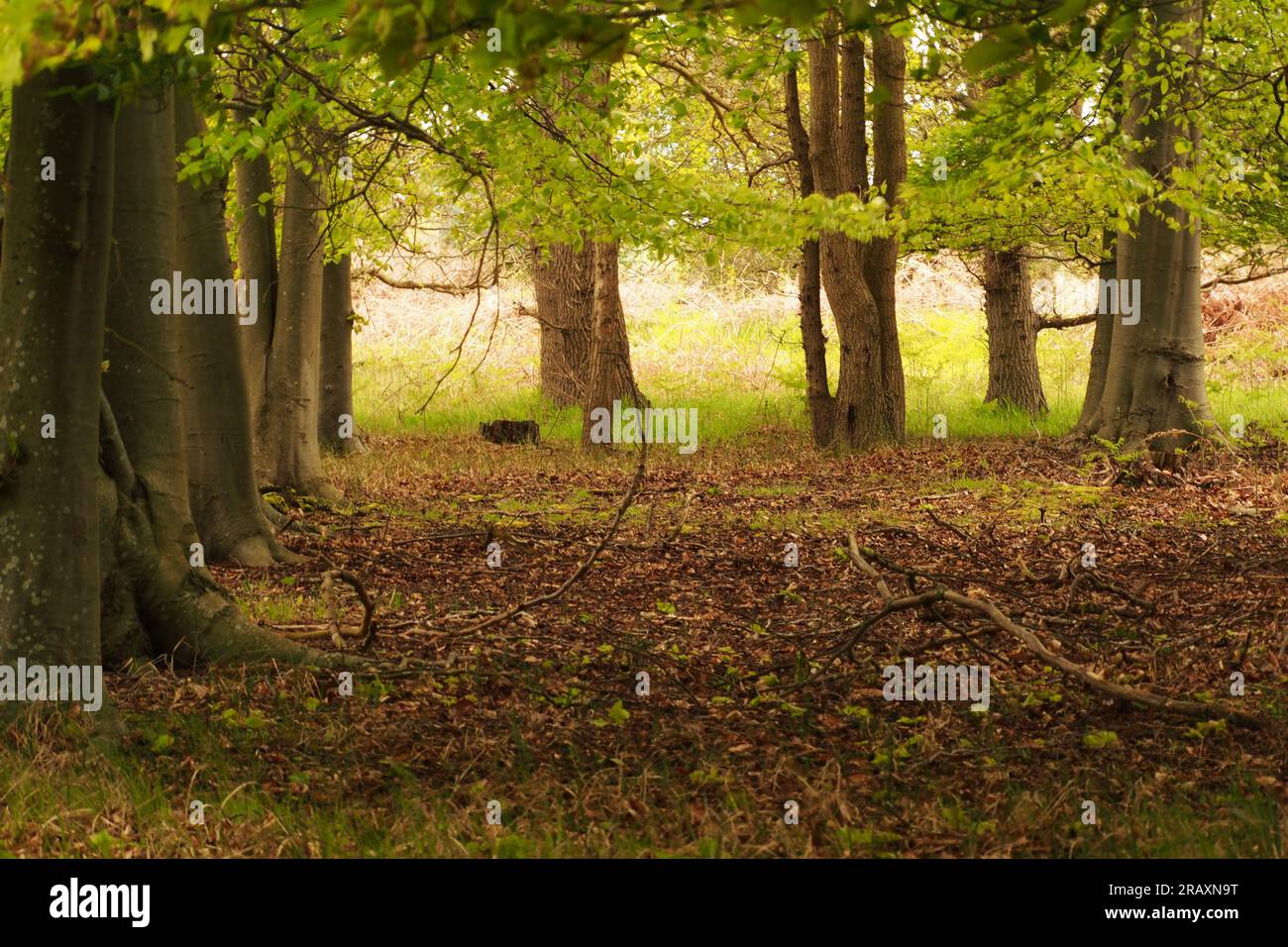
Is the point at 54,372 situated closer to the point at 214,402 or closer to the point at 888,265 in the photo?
the point at 214,402

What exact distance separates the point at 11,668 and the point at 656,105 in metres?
14.9

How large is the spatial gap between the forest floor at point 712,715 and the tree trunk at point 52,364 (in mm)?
568

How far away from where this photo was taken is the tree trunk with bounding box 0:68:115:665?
477cm

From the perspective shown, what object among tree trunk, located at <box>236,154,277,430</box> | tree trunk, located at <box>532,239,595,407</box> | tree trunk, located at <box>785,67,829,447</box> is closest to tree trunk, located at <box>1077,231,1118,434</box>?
tree trunk, located at <box>785,67,829,447</box>

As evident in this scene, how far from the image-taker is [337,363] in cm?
1479

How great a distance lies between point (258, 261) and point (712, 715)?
292 inches

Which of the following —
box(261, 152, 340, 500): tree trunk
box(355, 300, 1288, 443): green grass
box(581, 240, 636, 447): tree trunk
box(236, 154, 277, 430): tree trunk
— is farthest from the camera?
box(355, 300, 1288, 443): green grass

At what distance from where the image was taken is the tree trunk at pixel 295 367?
11.3 meters

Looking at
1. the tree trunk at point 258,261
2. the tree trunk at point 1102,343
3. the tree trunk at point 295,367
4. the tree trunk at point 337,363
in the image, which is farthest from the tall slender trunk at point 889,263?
the tree trunk at point 258,261

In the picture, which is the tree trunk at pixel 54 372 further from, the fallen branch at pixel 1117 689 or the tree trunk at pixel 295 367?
the tree trunk at pixel 295 367

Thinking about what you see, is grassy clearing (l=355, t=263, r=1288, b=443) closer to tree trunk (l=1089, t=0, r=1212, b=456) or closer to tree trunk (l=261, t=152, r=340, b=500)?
tree trunk (l=1089, t=0, r=1212, b=456)

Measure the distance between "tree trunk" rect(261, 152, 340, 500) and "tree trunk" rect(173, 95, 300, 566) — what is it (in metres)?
2.39

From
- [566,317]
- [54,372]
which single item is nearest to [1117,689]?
[54,372]
